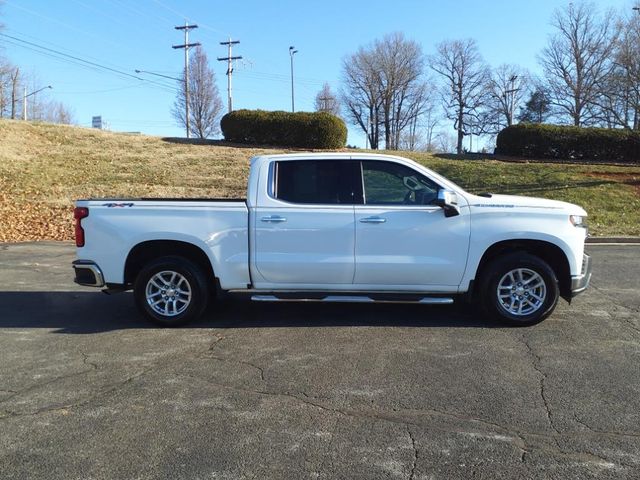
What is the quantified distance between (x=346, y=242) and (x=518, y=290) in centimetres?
195

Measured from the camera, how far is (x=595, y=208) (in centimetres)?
1741

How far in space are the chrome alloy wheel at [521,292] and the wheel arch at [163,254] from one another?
125 inches

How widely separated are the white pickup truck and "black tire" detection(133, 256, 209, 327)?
1 centimetres

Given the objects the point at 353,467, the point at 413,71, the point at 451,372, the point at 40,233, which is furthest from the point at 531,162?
the point at 413,71

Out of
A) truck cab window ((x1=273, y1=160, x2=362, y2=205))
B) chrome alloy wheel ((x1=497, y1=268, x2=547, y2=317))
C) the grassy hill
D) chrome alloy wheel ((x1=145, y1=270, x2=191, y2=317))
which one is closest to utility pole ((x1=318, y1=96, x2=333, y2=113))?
the grassy hill

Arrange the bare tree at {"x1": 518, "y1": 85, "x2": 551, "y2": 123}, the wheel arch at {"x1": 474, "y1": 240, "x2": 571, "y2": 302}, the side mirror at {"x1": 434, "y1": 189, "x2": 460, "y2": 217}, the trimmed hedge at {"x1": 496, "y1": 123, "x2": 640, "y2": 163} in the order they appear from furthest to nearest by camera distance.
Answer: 1. the bare tree at {"x1": 518, "y1": 85, "x2": 551, "y2": 123}
2. the trimmed hedge at {"x1": 496, "y1": 123, "x2": 640, "y2": 163}
3. the wheel arch at {"x1": 474, "y1": 240, "x2": 571, "y2": 302}
4. the side mirror at {"x1": 434, "y1": 189, "x2": 460, "y2": 217}

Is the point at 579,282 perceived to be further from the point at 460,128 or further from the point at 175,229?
the point at 460,128

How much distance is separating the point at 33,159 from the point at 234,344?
19.5m

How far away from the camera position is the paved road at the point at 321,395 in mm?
3357

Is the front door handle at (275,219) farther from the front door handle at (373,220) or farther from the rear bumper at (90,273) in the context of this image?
the rear bumper at (90,273)

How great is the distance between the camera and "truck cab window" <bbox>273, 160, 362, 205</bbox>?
6.16 m

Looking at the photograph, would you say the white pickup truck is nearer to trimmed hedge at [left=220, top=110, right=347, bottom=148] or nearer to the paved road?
the paved road

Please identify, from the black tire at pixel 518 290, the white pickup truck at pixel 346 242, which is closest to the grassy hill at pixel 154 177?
the white pickup truck at pixel 346 242

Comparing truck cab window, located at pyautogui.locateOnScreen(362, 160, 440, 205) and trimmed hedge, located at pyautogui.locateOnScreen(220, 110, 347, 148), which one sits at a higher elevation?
trimmed hedge, located at pyautogui.locateOnScreen(220, 110, 347, 148)
